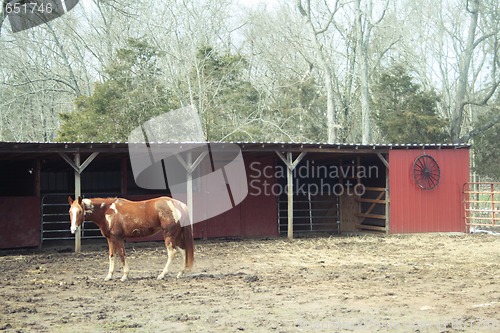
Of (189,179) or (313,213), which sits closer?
(189,179)

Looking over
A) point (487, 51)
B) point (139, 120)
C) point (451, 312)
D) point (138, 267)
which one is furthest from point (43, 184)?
point (487, 51)

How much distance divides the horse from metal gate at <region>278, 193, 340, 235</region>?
8891 millimetres

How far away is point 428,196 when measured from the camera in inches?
677

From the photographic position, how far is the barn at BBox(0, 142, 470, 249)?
15.8 metres

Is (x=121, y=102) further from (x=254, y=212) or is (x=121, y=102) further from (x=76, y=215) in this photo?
(x=76, y=215)

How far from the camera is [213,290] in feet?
28.3

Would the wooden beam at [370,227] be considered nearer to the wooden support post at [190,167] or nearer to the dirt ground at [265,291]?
the dirt ground at [265,291]

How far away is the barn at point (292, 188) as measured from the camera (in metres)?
15.8

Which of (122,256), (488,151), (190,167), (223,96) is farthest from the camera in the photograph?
(488,151)

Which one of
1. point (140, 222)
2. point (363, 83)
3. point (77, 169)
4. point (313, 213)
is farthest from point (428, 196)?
point (363, 83)

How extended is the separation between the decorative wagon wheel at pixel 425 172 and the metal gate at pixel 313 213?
2.64 m

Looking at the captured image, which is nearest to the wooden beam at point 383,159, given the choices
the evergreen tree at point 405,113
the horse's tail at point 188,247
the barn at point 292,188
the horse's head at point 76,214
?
the barn at point 292,188

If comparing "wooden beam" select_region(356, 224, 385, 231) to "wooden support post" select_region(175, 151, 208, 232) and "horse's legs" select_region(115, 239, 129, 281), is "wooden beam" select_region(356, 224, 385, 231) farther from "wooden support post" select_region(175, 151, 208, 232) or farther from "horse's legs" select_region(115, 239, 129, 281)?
"horse's legs" select_region(115, 239, 129, 281)

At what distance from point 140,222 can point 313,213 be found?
10211 millimetres
